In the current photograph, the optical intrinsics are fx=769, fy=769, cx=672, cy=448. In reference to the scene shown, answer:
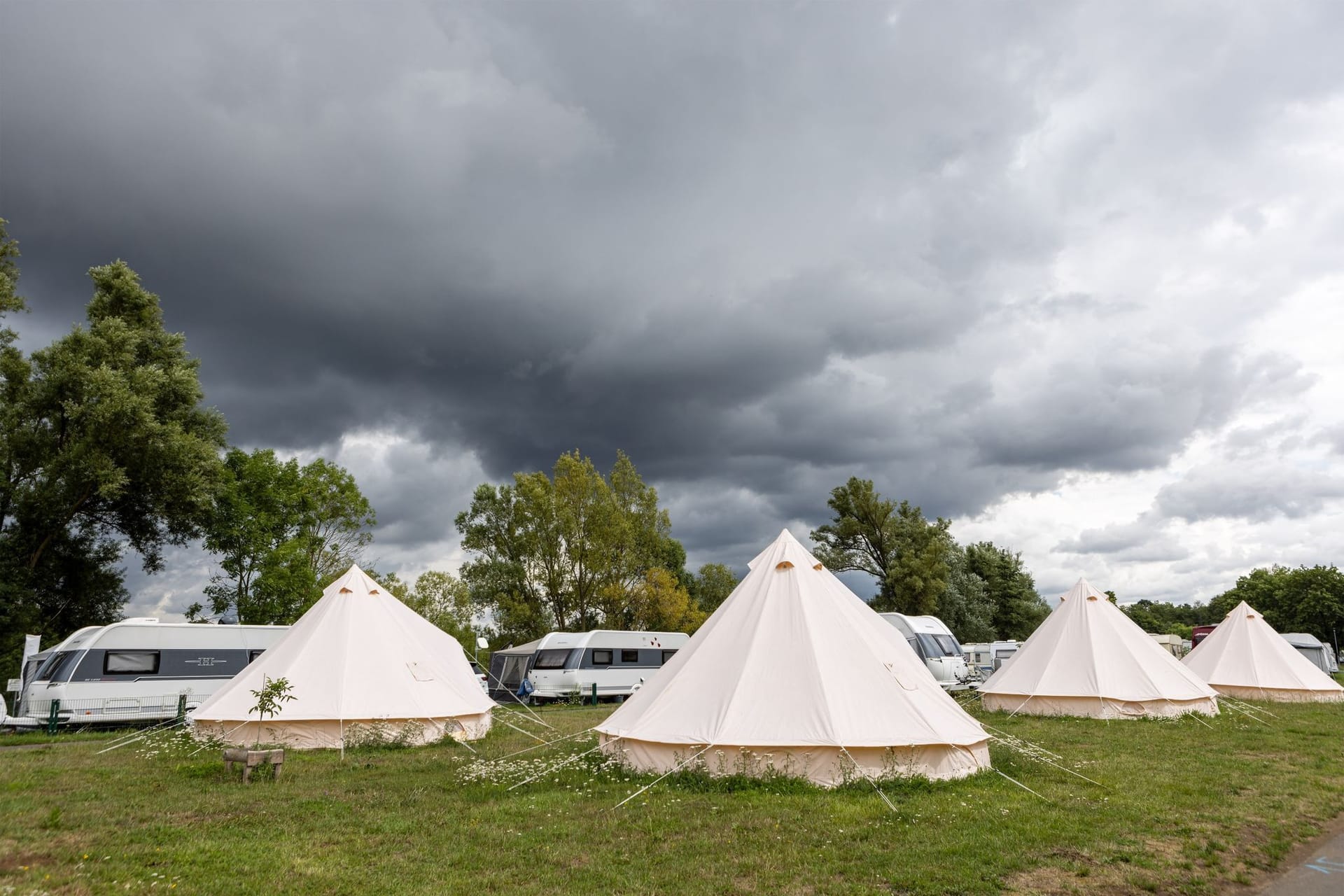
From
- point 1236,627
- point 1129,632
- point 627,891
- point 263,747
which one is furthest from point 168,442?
point 1236,627

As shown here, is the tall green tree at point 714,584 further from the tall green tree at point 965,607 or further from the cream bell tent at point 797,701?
the cream bell tent at point 797,701

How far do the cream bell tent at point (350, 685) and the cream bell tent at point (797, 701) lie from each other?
5.60 meters

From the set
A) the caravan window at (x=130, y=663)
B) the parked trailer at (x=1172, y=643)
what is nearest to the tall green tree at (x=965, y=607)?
the parked trailer at (x=1172, y=643)

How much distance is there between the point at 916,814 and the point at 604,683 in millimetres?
21572

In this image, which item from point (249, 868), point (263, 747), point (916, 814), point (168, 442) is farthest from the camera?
point (168, 442)

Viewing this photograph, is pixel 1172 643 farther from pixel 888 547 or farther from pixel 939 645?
pixel 939 645

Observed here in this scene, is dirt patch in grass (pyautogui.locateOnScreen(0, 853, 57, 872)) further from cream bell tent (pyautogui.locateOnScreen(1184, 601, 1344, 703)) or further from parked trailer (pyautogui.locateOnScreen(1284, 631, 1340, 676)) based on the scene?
parked trailer (pyautogui.locateOnScreen(1284, 631, 1340, 676))

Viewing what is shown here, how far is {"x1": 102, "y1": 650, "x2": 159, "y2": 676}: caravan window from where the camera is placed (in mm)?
19578

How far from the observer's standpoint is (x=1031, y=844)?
725 cm

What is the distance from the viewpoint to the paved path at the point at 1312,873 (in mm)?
6289

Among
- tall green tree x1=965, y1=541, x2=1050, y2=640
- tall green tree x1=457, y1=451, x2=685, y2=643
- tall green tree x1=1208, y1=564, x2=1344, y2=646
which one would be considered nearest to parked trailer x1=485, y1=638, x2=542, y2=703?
tall green tree x1=457, y1=451, x2=685, y2=643

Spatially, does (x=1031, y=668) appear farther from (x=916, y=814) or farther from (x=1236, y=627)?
(x=916, y=814)

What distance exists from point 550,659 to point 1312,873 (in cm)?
2460

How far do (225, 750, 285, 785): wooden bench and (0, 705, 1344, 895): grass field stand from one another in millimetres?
199
